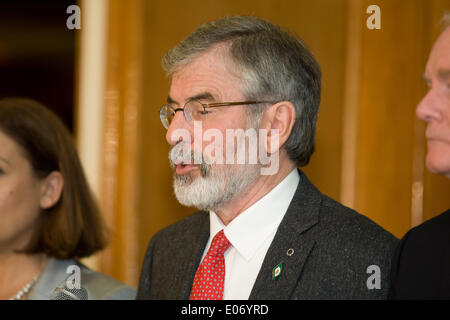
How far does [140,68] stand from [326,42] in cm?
109

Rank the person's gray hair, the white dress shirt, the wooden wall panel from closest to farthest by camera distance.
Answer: the white dress shirt, the person's gray hair, the wooden wall panel

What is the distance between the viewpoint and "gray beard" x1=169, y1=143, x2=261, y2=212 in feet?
6.56

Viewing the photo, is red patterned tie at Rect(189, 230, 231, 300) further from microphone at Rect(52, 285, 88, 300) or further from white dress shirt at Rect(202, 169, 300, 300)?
microphone at Rect(52, 285, 88, 300)

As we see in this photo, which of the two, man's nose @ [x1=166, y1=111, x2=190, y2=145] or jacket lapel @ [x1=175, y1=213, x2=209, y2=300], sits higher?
man's nose @ [x1=166, y1=111, x2=190, y2=145]

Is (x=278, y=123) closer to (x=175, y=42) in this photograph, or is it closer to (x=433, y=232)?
(x=433, y=232)

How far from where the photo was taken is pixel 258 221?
6.57 feet

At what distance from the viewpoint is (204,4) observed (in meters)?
3.41

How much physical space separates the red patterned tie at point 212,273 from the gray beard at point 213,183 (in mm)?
133

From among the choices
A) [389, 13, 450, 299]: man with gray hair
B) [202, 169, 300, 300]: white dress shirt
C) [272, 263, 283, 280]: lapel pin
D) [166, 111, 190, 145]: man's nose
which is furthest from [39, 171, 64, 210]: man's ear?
[389, 13, 450, 299]: man with gray hair

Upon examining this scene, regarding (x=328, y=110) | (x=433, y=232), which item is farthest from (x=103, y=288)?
(x=328, y=110)

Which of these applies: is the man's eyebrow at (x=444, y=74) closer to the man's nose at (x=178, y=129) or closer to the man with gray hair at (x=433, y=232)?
the man with gray hair at (x=433, y=232)

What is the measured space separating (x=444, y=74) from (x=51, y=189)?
1655 millimetres

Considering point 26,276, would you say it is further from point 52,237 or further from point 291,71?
point 291,71
